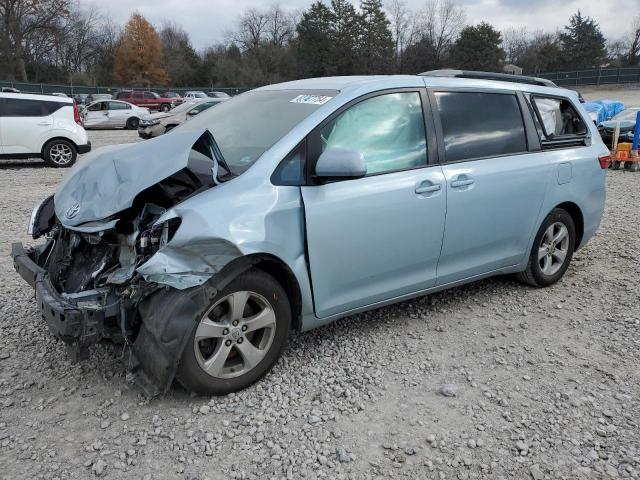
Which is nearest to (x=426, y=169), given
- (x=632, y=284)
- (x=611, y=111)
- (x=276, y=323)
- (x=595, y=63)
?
(x=276, y=323)

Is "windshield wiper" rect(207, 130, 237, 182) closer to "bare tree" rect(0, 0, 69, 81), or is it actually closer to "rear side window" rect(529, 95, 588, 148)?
"rear side window" rect(529, 95, 588, 148)

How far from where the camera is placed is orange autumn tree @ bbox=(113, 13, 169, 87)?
62250 millimetres

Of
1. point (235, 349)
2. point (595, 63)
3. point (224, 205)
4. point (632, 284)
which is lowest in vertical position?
point (632, 284)

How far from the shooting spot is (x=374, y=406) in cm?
284

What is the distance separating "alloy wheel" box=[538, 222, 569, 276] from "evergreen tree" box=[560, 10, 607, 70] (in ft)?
232

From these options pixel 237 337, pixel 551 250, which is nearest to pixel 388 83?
pixel 237 337

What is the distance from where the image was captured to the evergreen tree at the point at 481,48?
60562 millimetres

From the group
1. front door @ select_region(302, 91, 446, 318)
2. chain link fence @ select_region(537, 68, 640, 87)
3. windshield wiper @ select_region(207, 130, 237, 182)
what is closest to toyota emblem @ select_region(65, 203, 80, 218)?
windshield wiper @ select_region(207, 130, 237, 182)

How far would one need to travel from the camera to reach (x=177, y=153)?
291 cm

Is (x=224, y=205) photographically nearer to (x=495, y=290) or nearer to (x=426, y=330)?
(x=426, y=330)

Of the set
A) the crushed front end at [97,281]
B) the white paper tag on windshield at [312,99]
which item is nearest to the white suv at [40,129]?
the crushed front end at [97,281]

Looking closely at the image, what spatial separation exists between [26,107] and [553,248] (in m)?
11.0

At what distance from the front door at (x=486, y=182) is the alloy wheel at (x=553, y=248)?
271 mm

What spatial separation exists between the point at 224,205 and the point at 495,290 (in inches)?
107
